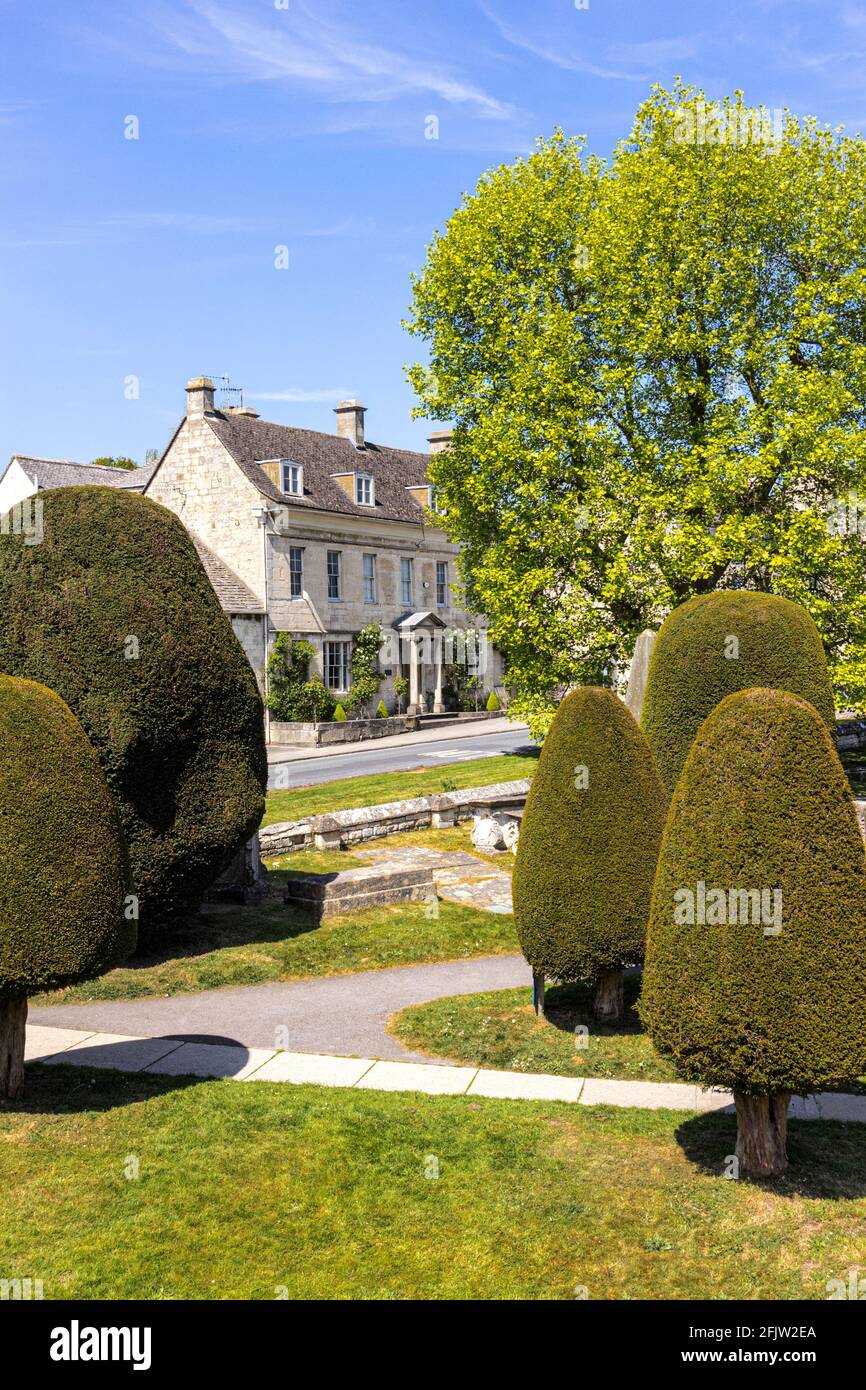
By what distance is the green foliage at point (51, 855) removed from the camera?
9.65 metres

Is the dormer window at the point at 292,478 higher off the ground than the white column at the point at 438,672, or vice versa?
the dormer window at the point at 292,478

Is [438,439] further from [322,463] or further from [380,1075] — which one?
[380,1075]

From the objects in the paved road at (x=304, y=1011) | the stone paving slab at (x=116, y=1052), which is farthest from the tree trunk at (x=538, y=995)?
the stone paving slab at (x=116, y=1052)

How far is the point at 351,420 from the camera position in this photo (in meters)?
54.8

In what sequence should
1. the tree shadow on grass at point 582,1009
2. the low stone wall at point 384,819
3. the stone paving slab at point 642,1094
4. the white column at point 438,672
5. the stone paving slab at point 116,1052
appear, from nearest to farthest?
1. the stone paving slab at point 642,1094
2. the stone paving slab at point 116,1052
3. the tree shadow on grass at point 582,1009
4. the low stone wall at point 384,819
5. the white column at point 438,672

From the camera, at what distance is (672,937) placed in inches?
344

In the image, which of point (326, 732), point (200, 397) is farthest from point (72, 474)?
point (326, 732)

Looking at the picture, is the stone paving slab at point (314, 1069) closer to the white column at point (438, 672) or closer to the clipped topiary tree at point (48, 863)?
the clipped topiary tree at point (48, 863)

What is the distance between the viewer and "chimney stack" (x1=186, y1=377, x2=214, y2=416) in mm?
46031

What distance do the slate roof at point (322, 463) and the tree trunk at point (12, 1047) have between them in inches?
1427

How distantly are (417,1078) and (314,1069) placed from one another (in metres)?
1.07

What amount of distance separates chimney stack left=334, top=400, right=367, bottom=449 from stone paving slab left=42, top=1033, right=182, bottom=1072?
44802 millimetres

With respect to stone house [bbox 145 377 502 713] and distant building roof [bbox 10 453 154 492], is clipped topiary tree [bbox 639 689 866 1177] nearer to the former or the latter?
stone house [bbox 145 377 502 713]

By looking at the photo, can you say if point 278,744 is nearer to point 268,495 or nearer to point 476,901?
point 268,495
